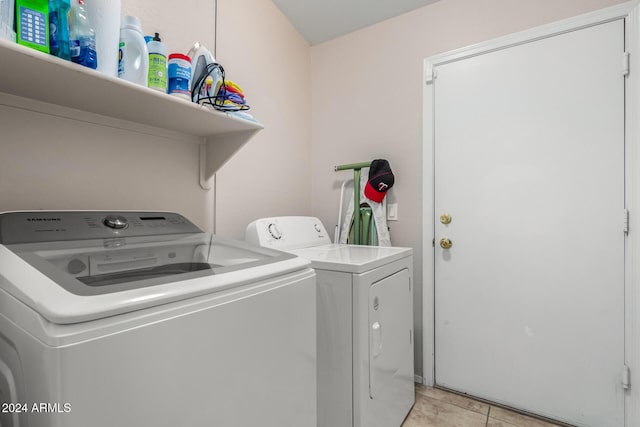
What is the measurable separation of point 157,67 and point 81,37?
25 cm

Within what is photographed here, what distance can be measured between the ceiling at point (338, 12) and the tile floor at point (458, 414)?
8.86ft

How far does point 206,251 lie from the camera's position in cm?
113

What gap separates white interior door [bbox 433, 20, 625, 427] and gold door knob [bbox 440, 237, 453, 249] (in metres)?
0.03

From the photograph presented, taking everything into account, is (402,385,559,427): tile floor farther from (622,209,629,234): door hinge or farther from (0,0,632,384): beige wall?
(622,209,629,234): door hinge

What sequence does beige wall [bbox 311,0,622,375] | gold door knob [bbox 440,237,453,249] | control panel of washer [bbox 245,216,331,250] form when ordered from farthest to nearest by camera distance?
1. gold door knob [bbox 440,237,453,249]
2. beige wall [bbox 311,0,622,375]
3. control panel of washer [bbox 245,216,331,250]

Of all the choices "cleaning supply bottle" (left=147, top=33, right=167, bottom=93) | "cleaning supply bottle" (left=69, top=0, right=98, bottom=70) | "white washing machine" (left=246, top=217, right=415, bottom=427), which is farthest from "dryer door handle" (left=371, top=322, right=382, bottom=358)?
"cleaning supply bottle" (left=69, top=0, right=98, bottom=70)

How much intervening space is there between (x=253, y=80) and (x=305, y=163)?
2.63ft

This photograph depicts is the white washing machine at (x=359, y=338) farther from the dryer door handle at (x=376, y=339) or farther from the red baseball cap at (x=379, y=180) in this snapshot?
the red baseball cap at (x=379, y=180)

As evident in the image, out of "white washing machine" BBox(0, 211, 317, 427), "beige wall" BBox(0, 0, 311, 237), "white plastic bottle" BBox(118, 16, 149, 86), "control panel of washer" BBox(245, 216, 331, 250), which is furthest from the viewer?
"control panel of washer" BBox(245, 216, 331, 250)

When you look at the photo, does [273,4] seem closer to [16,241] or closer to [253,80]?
[253,80]

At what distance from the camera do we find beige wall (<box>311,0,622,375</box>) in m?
2.02

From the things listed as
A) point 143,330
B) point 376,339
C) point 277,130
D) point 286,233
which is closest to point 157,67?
point 143,330

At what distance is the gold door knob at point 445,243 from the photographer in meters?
2.12

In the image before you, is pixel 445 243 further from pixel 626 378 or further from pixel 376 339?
pixel 626 378
